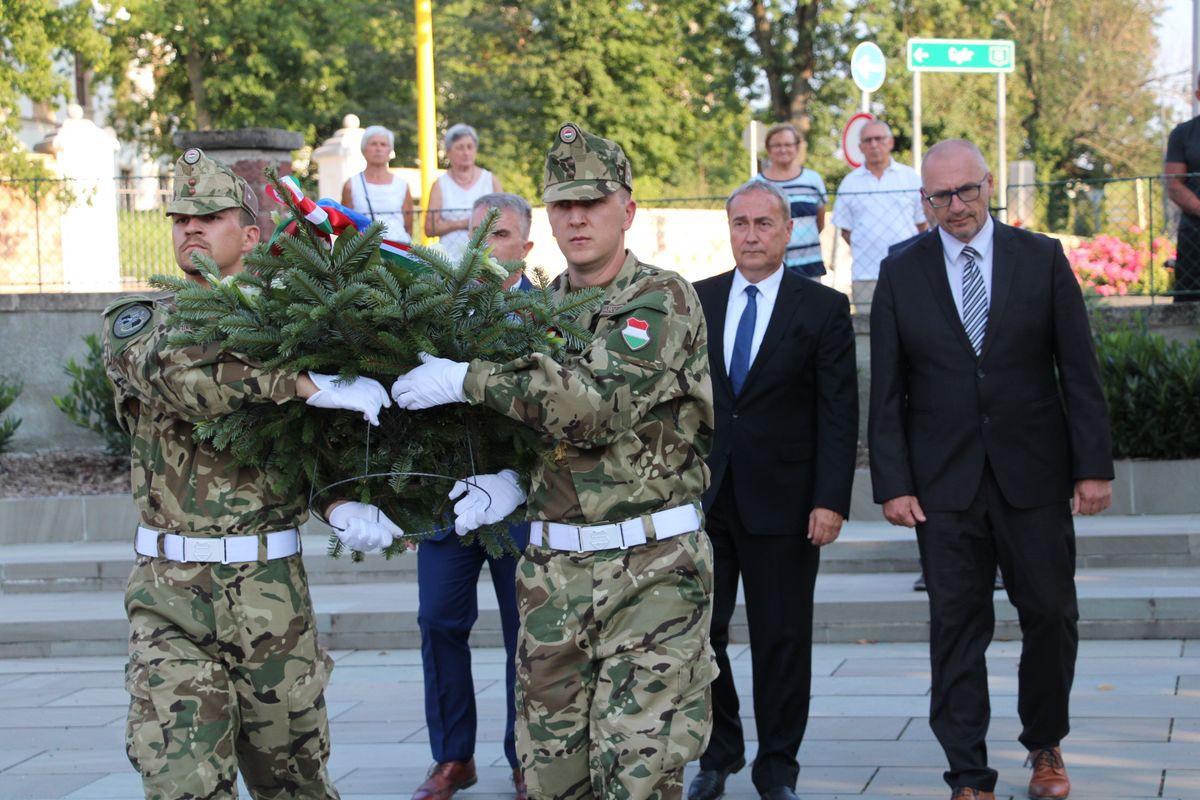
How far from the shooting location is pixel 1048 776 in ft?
18.4

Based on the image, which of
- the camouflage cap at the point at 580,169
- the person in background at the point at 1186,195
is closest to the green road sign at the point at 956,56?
the person in background at the point at 1186,195

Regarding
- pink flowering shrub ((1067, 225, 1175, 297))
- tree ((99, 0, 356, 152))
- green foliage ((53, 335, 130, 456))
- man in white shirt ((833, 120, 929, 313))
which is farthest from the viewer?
tree ((99, 0, 356, 152))

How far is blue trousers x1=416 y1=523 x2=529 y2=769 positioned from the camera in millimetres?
5844

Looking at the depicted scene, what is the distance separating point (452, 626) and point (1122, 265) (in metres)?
8.75

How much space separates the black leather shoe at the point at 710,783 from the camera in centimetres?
573

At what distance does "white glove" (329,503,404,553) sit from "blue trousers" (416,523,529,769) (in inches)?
52.4

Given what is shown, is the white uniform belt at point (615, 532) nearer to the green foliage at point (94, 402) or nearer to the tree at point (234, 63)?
the green foliage at point (94, 402)

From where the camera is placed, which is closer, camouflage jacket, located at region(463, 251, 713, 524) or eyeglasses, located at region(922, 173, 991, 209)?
camouflage jacket, located at region(463, 251, 713, 524)

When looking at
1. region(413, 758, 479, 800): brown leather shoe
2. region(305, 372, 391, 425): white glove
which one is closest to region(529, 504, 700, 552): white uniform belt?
region(305, 372, 391, 425): white glove

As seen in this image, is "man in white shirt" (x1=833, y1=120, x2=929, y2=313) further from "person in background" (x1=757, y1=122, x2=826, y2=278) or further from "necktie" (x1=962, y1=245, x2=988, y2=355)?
"necktie" (x1=962, y1=245, x2=988, y2=355)

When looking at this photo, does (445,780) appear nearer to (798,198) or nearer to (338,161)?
(798,198)

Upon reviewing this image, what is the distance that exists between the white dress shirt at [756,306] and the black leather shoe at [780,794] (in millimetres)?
1491

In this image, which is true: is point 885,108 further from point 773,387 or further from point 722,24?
point 773,387

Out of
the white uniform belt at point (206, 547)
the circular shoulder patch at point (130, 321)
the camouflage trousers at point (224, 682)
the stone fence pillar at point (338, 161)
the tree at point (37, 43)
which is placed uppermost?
the tree at point (37, 43)
